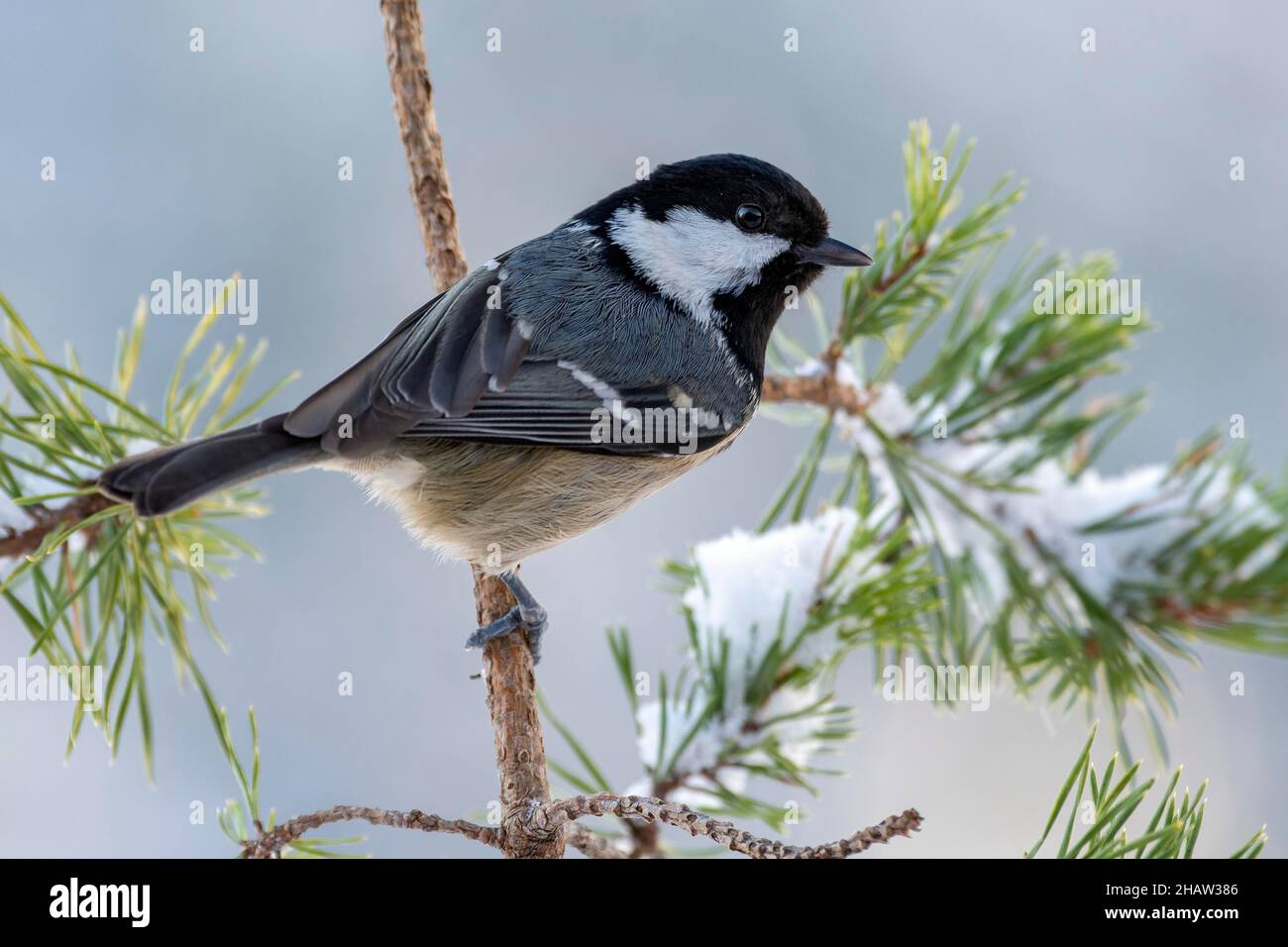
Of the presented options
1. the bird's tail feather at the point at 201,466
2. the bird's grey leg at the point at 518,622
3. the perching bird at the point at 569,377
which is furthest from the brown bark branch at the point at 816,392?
the bird's tail feather at the point at 201,466

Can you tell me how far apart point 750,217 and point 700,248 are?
0.06 m

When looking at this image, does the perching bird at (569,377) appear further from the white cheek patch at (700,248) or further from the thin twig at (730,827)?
the thin twig at (730,827)

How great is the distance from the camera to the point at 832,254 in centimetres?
111

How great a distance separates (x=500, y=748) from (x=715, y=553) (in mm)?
226

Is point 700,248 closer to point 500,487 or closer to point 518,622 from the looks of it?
point 500,487

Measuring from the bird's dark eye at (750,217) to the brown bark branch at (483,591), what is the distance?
Result: 291 millimetres

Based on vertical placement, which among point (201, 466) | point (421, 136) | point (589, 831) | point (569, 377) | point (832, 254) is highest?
point (421, 136)

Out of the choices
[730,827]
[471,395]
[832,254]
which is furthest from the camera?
[832,254]

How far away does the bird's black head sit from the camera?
112cm

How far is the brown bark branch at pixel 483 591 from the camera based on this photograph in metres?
0.73

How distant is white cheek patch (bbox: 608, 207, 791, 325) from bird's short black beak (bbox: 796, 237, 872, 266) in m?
0.02

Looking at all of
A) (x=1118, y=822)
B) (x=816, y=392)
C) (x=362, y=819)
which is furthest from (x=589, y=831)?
(x=816, y=392)

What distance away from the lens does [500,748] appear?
797 millimetres
